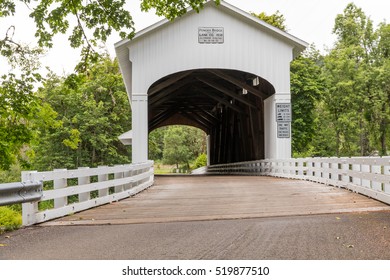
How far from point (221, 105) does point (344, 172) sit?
60.4 ft

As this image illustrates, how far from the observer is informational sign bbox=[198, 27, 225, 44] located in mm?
17344

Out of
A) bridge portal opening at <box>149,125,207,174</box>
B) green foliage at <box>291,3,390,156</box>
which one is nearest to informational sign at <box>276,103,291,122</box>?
green foliage at <box>291,3,390,156</box>

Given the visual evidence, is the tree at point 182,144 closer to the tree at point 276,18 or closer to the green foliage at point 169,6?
the tree at point 276,18

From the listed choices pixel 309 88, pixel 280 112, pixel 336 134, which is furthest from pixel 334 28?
pixel 280 112

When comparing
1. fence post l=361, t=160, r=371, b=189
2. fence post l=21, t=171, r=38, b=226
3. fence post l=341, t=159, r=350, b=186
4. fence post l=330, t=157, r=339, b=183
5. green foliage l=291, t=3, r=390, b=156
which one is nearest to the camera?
fence post l=21, t=171, r=38, b=226

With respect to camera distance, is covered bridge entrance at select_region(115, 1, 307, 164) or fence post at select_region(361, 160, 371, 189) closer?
fence post at select_region(361, 160, 371, 189)

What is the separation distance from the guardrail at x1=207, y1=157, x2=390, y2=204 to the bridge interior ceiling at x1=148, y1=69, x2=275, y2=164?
98.7 inches

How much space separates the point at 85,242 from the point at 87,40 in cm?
673

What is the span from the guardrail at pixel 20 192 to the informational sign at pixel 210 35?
1154cm

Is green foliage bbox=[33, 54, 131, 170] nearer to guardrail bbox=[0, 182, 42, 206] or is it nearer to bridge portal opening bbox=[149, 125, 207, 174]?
guardrail bbox=[0, 182, 42, 206]

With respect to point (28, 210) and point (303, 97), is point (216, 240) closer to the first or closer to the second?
point (28, 210)

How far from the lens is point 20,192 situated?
252 inches

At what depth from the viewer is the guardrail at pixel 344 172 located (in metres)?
8.71

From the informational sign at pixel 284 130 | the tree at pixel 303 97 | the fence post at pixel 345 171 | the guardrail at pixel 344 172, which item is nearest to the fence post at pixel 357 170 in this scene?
the guardrail at pixel 344 172
